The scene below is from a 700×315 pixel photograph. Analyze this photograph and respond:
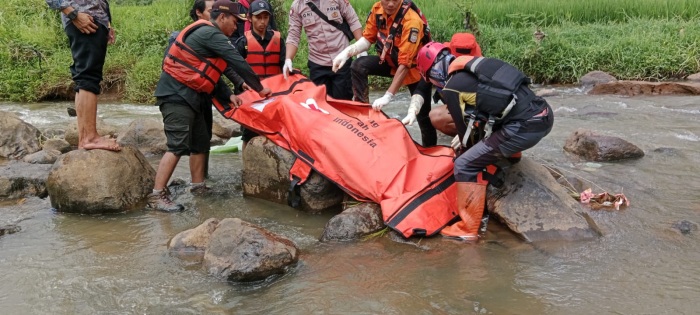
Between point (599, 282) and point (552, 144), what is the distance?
3.25 meters

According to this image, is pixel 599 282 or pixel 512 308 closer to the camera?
pixel 512 308

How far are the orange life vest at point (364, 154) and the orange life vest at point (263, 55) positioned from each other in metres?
0.73

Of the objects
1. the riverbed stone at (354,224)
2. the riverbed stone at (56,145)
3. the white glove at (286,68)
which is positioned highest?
the white glove at (286,68)

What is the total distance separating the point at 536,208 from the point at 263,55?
284cm

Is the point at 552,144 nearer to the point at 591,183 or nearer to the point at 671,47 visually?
the point at 591,183

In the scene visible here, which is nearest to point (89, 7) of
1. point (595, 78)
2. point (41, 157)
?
point (41, 157)

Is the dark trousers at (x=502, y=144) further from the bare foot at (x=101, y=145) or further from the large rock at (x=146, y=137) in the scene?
the large rock at (x=146, y=137)

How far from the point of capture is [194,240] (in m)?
4.01

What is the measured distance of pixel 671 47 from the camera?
10359mm

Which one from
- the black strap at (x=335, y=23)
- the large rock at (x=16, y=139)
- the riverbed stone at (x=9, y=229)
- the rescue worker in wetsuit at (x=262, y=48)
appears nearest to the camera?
the riverbed stone at (x=9, y=229)

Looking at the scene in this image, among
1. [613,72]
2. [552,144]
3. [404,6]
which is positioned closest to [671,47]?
[613,72]

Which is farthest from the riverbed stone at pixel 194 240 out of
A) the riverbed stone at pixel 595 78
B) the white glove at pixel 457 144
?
the riverbed stone at pixel 595 78

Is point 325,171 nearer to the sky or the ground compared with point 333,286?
nearer to the sky

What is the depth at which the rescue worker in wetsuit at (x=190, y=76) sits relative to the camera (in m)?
4.77
